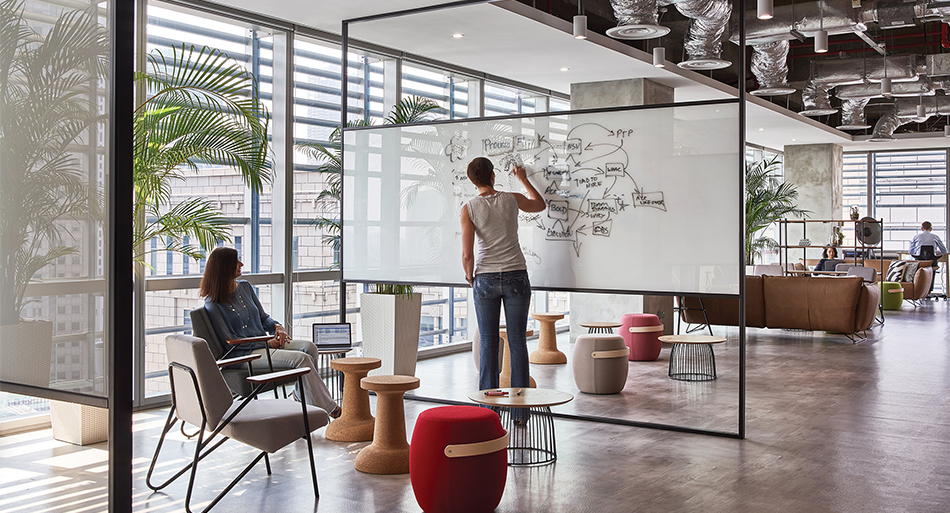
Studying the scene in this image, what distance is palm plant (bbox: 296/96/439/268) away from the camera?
7.03m

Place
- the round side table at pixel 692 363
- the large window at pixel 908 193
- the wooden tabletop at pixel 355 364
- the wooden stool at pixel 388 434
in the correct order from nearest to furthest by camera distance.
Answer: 1. the wooden stool at pixel 388 434
2. the wooden tabletop at pixel 355 364
3. the round side table at pixel 692 363
4. the large window at pixel 908 193

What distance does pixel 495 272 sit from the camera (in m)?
5.32

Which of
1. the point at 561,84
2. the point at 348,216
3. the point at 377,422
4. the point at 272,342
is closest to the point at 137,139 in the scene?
the point at 272,342

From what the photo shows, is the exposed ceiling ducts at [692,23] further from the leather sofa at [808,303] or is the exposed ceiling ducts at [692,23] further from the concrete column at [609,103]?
the leather sofa at [808,303]

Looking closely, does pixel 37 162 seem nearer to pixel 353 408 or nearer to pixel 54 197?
pixel 54 197

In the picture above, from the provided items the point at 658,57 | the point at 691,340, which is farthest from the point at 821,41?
the point at 691,340

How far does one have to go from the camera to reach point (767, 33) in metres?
8.20

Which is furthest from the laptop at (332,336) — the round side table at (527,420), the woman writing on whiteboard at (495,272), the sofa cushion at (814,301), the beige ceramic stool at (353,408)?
the sofa cushion at (814,301)

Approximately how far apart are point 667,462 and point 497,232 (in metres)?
1.77

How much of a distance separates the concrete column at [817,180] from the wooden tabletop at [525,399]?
1486cm

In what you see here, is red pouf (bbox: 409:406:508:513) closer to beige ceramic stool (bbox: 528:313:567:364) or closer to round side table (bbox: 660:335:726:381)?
round side table (bbox: 660:335:726:381)

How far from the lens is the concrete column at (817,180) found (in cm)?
1736

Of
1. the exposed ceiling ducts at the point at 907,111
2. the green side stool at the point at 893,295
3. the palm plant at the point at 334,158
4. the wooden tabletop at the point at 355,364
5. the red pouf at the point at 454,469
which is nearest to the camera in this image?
the red pouf at the point at 454,469

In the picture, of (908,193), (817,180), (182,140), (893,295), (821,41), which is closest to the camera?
(182,140)
